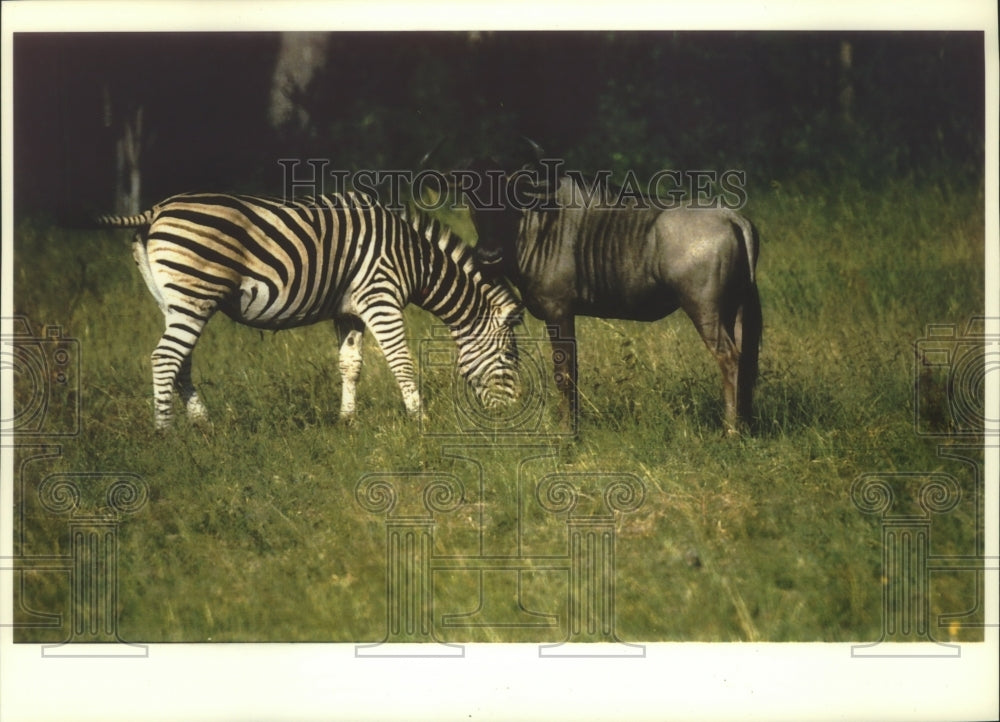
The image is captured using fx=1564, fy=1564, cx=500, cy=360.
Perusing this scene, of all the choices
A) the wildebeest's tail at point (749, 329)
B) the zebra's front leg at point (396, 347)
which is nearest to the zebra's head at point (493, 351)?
the zebra's front leg at point (396, 347)

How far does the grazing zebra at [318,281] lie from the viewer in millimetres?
8781

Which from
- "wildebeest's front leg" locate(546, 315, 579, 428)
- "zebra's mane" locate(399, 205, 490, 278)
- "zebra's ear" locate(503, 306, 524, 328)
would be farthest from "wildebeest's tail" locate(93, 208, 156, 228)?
"wildebeest's front leg" locate(546, 315, 579, 428)

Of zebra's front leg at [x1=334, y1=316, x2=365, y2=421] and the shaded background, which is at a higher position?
the shaded background

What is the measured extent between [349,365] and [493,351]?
0.82 m

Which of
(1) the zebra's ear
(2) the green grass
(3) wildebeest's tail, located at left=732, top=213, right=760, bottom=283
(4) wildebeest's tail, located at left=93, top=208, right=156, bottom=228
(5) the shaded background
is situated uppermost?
(5) the shaded background

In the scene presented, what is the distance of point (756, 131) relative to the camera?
28.6 feet

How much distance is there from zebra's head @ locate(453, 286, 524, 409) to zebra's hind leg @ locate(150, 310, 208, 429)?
150 centimetres

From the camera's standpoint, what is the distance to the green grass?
330 inches

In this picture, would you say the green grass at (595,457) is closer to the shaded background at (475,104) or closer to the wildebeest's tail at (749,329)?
the wildebeest's tail at (749,329)

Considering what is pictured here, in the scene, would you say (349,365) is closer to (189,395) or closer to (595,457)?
(189,395)

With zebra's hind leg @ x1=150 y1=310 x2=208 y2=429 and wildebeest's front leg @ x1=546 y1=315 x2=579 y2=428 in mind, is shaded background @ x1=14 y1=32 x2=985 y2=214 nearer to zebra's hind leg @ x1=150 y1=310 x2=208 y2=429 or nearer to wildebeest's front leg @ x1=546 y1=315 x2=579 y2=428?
zebra's hind leg @ x1=150 y1=310 x2=208 y2=429

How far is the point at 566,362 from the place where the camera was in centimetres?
874

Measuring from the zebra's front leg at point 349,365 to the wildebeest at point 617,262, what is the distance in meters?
0.88

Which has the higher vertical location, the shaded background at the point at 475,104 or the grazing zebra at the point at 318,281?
the shaded background at the point at 475,104
